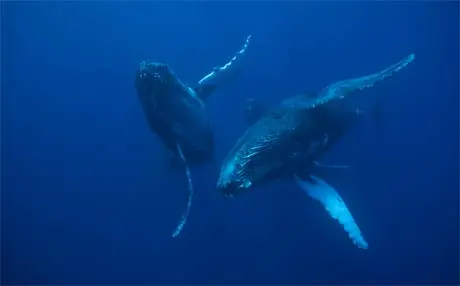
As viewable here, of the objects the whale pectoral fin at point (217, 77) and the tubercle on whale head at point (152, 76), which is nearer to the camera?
the tubercle on whale head at point (152, 76)

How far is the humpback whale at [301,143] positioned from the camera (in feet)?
21.3

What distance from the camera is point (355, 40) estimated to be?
46.1 ft

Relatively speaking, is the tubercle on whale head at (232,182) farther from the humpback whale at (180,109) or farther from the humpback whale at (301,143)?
the humpback whale at (180,109)

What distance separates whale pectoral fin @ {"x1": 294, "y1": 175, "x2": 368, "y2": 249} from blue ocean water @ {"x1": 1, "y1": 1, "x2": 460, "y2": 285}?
3.57 m

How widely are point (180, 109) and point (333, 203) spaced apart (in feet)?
11.7

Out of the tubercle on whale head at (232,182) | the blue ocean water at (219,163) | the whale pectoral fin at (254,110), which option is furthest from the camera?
the blue ocean water at (219,163)

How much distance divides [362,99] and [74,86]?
39.8ft

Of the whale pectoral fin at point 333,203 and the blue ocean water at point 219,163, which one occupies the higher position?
the blue ocean water at point 219,163

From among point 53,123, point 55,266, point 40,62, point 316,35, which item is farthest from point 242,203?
point 40,62

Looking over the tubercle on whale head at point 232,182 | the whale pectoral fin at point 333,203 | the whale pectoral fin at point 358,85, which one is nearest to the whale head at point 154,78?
the tubercle on whale head at point 232,182

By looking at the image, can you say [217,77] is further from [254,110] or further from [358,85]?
[358,85]

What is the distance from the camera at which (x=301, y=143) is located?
757 centimetres

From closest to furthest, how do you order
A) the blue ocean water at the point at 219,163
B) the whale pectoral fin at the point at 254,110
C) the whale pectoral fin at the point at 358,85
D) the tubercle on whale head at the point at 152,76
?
the tubercle on whale head at the point at 152,76, the whale pectoral fin at the point at 358,85, the whale pectoral fin at the point at 254,110, the blue ocean water at the point at 219,163

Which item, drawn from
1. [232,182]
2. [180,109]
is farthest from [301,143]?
[180,109]
